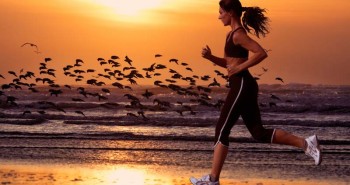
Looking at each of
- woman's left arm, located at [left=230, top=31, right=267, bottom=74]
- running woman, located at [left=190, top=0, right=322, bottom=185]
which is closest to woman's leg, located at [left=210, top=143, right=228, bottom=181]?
running woman, located at [left=190, top=0, right=322, bottom=185]

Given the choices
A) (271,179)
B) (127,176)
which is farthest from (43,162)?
(271,179)

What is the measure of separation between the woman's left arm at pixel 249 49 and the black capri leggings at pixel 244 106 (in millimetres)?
134

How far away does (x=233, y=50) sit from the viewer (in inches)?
320

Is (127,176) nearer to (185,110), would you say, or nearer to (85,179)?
(85,179)

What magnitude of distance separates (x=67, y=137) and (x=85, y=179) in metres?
8.48

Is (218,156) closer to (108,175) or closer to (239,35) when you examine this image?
(239,35)

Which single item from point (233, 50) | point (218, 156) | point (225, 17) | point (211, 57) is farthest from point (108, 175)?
point (225, 17)

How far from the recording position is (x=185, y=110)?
45.9 meters

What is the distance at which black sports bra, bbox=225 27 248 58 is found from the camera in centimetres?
812

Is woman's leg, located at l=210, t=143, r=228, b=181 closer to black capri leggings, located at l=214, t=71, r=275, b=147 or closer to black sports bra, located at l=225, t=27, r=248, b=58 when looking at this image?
black capri leggings, located at l=214, t=71, r=275, b=147

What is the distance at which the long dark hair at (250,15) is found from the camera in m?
8.23

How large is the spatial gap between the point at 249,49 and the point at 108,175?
2.91 meters

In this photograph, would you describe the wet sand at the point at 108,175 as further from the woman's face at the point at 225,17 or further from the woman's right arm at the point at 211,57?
the woman's face at the point at 225,17

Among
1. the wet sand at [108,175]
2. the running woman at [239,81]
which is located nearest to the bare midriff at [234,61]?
the running woman at [239,81]
